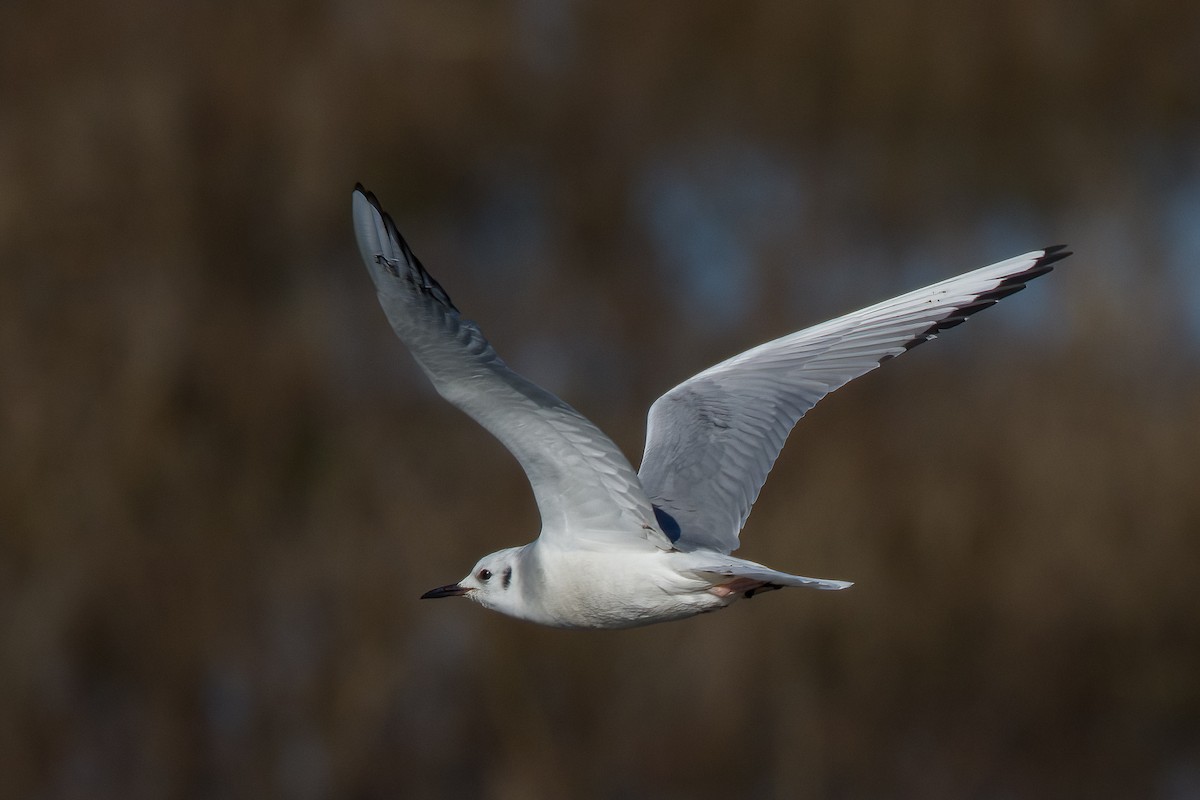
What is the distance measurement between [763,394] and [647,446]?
23 cm

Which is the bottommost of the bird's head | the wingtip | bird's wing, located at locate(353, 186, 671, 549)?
the bird's head

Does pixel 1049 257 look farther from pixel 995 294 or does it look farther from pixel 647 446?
pixel 647 446

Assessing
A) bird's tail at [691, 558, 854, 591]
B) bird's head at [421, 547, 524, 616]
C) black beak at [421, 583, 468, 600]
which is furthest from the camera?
black beak at [421, 583, 468, 600]

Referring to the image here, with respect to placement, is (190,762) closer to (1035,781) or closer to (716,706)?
(716,706)

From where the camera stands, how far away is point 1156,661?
6.88 m

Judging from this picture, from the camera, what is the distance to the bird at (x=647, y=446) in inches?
94.7

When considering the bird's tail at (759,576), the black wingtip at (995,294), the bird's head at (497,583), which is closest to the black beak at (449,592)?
the bird's head at (497,583)

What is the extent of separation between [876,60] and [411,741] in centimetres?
378

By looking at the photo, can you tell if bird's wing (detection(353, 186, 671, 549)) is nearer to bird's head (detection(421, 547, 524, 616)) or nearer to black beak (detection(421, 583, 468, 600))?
bird's head (detection(421, 547, 524, 616))

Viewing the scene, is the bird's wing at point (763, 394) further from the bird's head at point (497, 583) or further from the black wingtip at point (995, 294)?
the bird's head at point (497, 583)

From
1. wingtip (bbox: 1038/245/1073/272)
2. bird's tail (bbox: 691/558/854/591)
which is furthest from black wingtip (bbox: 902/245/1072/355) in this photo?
bird's tail (bbox: 691/558/854/591)

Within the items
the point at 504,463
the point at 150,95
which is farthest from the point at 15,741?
the point at 150,95

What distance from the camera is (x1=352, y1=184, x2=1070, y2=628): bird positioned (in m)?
2.41

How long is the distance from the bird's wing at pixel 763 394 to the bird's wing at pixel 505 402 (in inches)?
12.6
